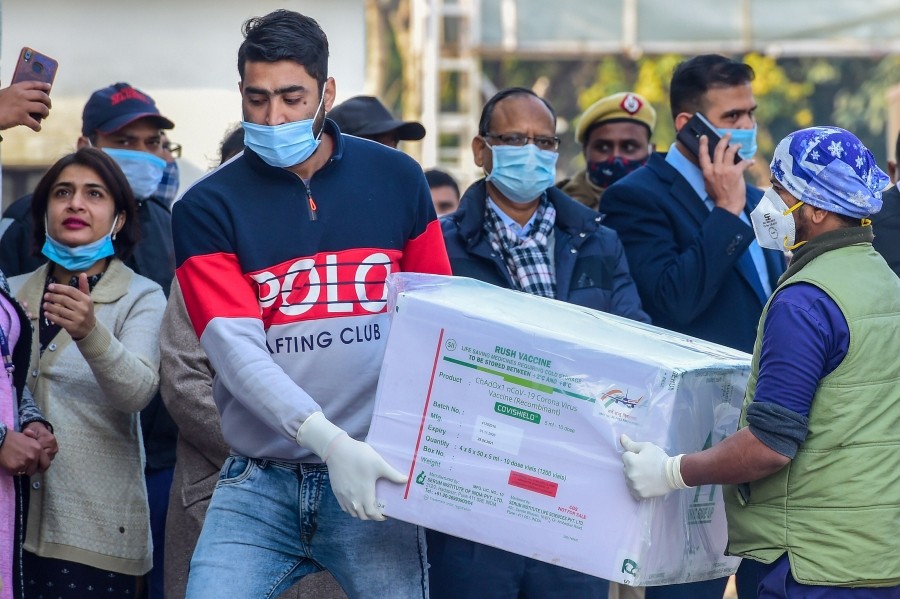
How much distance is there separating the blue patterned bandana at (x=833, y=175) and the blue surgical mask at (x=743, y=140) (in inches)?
61.4

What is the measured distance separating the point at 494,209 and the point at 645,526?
1.76 meters

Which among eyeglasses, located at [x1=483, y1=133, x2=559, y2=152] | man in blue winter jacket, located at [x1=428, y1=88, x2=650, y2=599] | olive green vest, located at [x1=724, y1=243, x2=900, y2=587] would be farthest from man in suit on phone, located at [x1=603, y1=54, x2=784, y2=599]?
olive green vest, located at [x1=724, y1=243, x2=900, y2=587]

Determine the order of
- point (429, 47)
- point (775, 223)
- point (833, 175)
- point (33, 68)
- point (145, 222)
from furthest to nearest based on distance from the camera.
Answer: point (429, 47) < point (145, 222) < point (33, 68) < point (775, 223) < point (833, 175)

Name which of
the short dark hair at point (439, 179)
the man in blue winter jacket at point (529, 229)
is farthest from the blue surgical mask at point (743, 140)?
the short dark hair at point (439, 179)

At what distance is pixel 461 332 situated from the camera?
343 cm

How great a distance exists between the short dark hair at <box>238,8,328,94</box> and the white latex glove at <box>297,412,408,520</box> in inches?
41.1

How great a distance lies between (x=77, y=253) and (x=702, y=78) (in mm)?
2464

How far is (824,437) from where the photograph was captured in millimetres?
3369

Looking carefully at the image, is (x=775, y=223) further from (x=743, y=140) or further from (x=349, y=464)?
(x=743, y=140)

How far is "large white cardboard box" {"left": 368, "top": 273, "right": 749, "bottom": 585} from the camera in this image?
3.38 meters

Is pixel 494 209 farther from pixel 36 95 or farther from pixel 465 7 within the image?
pixel 465 7

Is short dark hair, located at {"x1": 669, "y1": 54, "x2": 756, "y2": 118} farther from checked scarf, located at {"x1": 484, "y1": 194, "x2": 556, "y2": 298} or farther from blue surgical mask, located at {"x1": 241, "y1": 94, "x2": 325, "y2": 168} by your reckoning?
blue surgical mask, located at {"x1": 241, "y1": 94, "x2": 325, "y2": 168}

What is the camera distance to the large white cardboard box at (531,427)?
133 inches

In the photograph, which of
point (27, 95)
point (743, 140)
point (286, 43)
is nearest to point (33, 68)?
point (27, 95)
